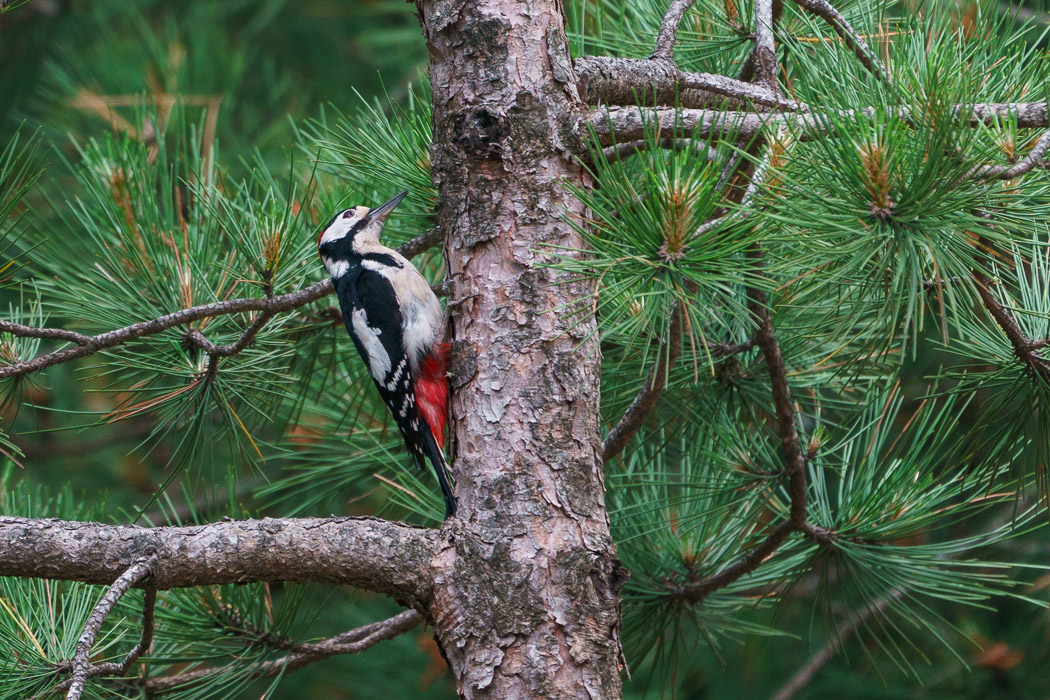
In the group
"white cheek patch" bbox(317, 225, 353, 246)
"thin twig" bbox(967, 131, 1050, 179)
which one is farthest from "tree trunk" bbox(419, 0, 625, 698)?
"white cheek patch" bbox(317, 225, 353, 246)

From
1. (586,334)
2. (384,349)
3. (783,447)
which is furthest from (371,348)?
(783,447)

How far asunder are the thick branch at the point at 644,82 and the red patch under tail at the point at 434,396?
27.9 inches

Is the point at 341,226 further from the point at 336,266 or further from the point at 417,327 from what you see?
the point at 417,327

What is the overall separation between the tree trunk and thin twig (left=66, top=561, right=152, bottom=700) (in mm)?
403

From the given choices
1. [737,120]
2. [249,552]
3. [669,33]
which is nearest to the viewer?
[737,120]

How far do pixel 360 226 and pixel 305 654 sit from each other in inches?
41.2

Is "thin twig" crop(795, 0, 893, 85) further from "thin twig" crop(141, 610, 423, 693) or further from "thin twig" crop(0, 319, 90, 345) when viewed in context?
"thin twig" crop(0, 319, 90, 345)

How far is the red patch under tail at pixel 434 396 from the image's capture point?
85.1 inches

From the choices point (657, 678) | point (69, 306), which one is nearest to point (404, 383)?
point (69, 306)

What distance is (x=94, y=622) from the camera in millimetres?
1258

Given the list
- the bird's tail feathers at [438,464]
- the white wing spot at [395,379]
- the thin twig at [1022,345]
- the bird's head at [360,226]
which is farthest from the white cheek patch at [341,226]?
the thin twig at [1022,345]

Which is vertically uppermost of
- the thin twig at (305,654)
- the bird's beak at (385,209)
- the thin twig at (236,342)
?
the bird's beak at (385,209)

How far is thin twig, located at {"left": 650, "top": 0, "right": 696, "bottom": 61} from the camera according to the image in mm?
1712

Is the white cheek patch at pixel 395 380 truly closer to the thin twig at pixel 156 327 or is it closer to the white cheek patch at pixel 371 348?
the white cheek patch at pixel 371 348
